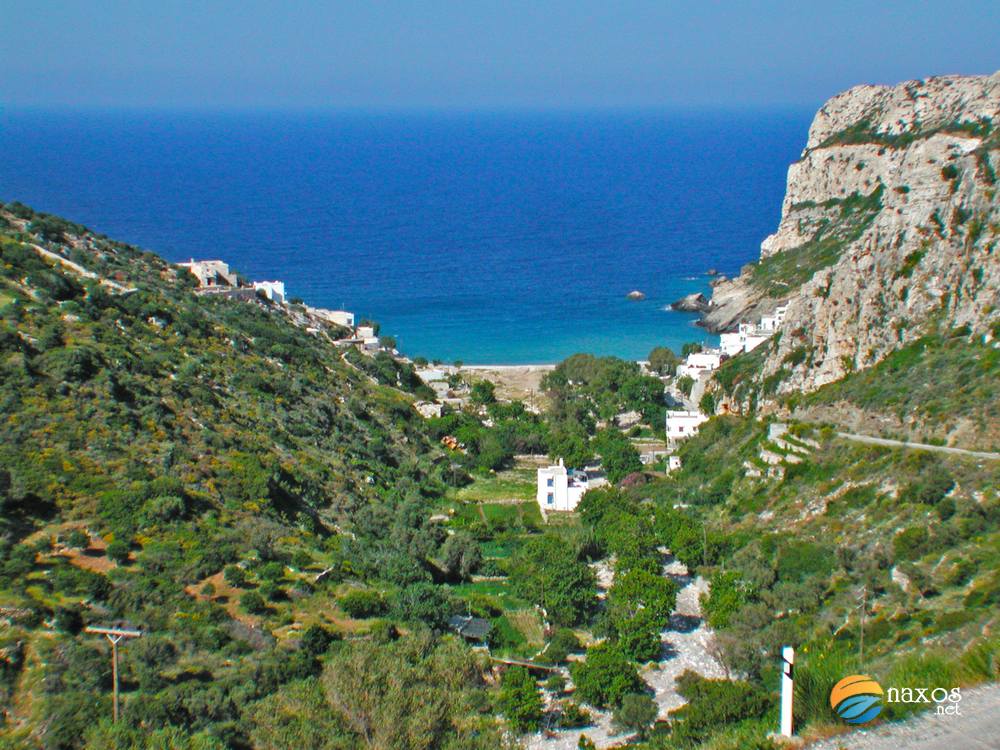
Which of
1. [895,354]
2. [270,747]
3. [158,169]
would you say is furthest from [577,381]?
[158,169]

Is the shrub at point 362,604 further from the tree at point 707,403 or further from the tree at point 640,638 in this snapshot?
the tree at point 707,403

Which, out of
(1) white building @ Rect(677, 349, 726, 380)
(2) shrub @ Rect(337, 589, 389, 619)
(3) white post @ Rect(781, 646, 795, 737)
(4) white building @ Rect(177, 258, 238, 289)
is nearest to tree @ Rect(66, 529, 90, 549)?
(2) shrub @ Rect(337, 589, 389, 619)

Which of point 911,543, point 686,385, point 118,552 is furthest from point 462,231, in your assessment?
point 118,552

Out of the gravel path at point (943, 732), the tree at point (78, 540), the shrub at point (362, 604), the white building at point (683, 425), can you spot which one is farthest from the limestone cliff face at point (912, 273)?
the tree at point (78, 540)

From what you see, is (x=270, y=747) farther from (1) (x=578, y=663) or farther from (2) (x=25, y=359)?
(2) (x=25, y=359)

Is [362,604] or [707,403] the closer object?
[362,604]

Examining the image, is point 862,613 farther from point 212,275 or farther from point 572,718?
point 212,275
